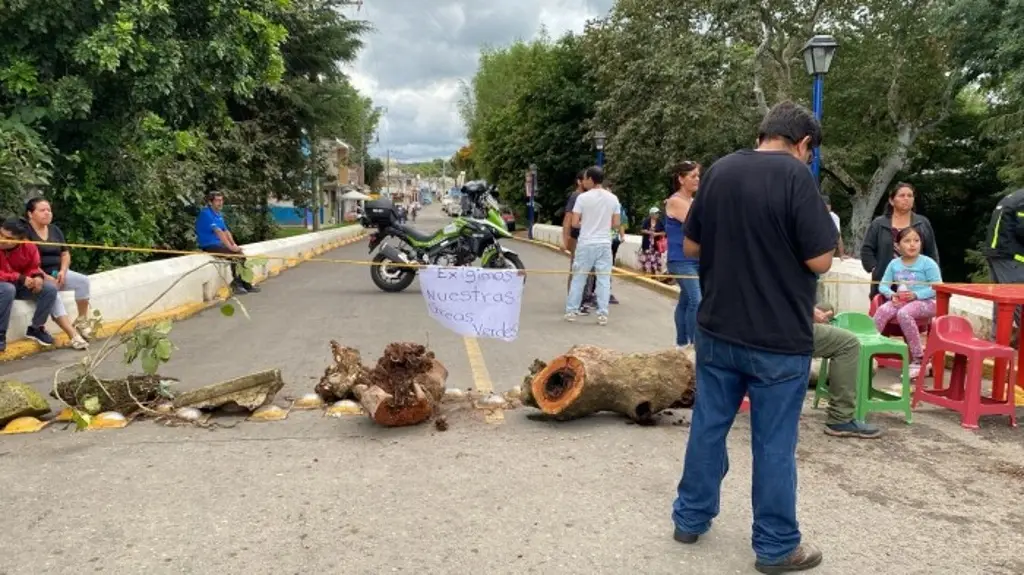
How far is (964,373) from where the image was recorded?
550 centimetres

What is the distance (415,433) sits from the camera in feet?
16.1

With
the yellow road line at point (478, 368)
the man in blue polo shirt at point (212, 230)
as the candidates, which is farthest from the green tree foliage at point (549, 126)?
the yellow road line at point (478, 368)

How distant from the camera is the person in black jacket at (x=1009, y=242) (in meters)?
6.26

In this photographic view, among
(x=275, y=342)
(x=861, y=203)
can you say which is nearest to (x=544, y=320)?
(x=275, y=342)

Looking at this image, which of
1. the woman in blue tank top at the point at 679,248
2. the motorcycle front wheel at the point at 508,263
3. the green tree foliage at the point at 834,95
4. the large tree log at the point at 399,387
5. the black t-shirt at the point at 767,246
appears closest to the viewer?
the black t-shirt at the point at 767,246

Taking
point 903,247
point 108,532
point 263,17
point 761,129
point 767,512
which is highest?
point 263,17

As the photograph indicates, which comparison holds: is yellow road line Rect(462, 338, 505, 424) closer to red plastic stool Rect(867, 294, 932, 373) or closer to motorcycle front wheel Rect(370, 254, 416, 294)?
red plastic stool Rect(867, 294, 932, 373)

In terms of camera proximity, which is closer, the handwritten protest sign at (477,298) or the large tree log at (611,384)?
the large tree log at (611,384)

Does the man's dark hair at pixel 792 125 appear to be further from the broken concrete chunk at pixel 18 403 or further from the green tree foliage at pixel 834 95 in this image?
the green tree foliage at pixel 834 95

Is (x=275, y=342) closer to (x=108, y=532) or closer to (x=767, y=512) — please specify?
(x=108, y=532)

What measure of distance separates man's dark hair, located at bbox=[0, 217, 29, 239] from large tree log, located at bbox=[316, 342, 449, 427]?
3826 millimetres

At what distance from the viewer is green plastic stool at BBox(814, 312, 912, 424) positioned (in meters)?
4.94

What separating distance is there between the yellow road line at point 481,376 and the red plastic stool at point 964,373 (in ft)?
9.49

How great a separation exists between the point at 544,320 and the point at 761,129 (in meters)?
6.50
